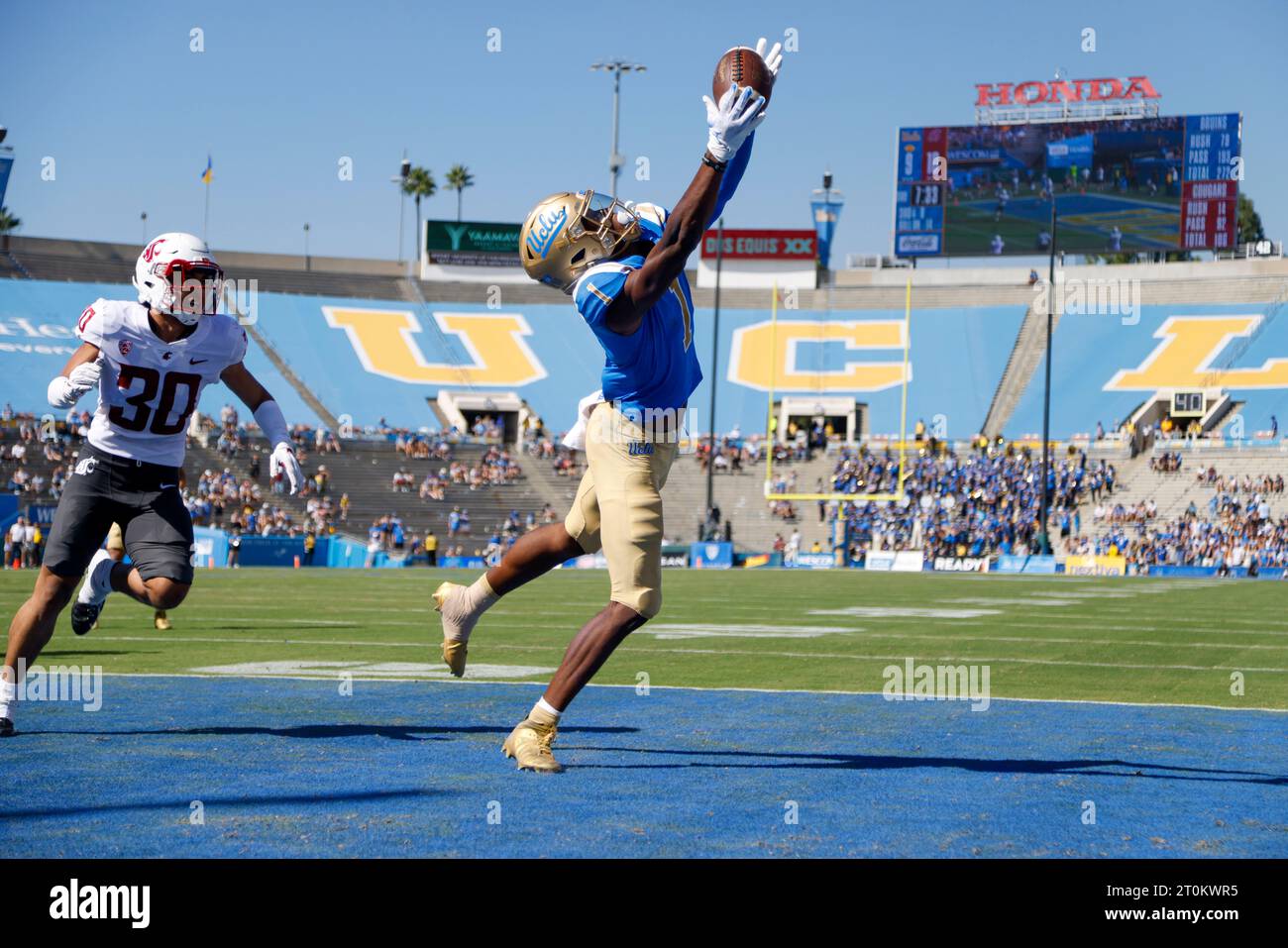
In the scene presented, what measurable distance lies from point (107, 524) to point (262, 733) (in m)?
1.20

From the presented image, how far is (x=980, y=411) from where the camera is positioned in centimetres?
5300

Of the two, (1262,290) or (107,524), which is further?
(1262,290)

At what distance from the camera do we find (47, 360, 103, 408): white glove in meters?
6.33

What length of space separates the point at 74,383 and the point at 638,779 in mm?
3037

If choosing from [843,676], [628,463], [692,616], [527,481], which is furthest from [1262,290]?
[628,463]

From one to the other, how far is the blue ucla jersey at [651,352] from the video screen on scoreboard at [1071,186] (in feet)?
170

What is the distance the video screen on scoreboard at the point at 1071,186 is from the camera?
181 feet

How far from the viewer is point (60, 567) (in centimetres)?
661

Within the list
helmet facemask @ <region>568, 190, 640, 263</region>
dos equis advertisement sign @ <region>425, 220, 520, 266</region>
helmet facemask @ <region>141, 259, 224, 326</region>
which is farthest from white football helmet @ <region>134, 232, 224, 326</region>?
dos equis advertisement sign @ <region>425, 220, 520, 266</region>

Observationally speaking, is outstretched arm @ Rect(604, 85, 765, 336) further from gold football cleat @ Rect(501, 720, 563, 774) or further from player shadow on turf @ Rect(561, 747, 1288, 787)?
player shadow on turf @ Rect(561, 747, 1288, 787)

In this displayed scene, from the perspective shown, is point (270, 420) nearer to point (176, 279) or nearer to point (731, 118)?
point (176, 279)

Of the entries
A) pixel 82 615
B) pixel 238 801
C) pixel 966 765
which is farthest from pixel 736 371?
pixel 238 801

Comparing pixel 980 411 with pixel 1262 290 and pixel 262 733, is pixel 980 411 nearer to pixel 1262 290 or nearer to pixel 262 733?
pixel 1262 290
